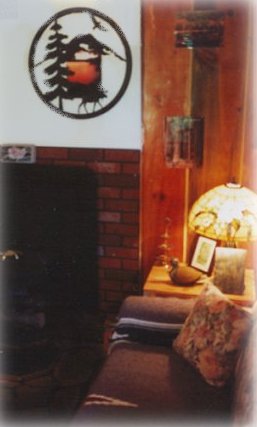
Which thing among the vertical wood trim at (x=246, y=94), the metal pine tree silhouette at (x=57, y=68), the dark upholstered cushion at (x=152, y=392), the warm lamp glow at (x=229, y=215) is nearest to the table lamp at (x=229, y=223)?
the warm lamp glow at (x=229, y=215)

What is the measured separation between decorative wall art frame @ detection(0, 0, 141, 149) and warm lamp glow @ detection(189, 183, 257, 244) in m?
0.67

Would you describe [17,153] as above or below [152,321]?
above

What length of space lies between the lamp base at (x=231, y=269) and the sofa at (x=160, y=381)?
28cm

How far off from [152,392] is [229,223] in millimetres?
942

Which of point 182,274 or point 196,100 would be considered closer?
point 182,274

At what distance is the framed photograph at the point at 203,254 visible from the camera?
2920 mm

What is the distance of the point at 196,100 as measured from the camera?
115 inches

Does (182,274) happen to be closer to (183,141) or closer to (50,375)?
(183,141)

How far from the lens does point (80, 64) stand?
305 centimetres

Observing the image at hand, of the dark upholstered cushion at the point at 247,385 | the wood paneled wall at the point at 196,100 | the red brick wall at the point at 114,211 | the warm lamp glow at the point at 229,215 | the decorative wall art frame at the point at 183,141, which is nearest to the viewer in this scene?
the dark upholstered cushion at the point at 247,385

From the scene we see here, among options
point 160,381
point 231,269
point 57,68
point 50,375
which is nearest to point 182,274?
point 231,269

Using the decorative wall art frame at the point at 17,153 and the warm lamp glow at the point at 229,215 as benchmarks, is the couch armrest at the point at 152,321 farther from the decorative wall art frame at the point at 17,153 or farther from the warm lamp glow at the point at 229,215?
the decorative wall art frame at the point at 17,153

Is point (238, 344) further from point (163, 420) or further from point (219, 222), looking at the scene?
point (219, 222)

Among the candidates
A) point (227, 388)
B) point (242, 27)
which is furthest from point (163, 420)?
point (242, 27)
